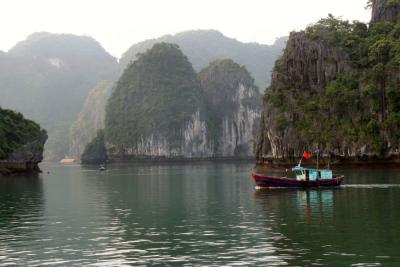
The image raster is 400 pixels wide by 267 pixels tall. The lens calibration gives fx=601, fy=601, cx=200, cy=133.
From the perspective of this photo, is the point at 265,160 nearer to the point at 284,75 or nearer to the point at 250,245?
the point at 284,75

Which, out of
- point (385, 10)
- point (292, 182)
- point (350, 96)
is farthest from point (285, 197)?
point (385, 10)

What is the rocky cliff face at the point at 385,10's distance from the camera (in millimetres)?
128625

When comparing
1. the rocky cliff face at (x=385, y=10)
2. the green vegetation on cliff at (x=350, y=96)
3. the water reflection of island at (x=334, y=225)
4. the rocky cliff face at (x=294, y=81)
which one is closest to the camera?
the water reflection of island at (x=334, y=225)

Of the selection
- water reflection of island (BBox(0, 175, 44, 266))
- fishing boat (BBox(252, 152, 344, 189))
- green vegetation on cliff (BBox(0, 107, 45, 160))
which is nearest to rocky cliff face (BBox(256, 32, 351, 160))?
green vegetation on cliff (BBox(0, 107, 45, 160))

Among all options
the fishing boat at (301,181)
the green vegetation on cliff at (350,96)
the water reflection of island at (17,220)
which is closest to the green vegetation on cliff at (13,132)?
the water reflection of island at (17,220)

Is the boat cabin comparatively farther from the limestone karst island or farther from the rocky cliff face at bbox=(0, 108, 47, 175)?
the rocky cliff face at bbox=(0, 108, 47, 175)

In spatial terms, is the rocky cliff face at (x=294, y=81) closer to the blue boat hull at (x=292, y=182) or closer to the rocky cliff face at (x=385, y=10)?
the rocky cliff face at (x=385, y=10)

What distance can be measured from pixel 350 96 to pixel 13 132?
221 ft

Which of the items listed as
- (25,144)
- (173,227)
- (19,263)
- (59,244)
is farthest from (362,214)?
(25,144)

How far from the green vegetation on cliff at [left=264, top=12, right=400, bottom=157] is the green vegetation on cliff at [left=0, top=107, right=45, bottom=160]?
2021 inches

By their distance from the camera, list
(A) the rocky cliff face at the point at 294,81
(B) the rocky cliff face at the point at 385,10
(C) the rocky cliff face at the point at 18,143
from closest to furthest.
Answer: (C) the rocky cliff face at the point at 18,143 → (A) the rocky cliff face at the point at 294,81 → (B) the rocky cliff face at the point at 385,10

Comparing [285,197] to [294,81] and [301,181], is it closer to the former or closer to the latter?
[301,181]

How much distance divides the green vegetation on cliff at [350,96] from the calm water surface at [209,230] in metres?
54.5

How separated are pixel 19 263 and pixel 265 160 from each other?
104 meters
